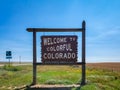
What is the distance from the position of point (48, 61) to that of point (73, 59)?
4.51ft

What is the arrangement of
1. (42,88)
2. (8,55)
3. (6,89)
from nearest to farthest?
1. (42,88)
2. (6,89)
3. (8,55)

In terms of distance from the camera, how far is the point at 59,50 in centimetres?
1403

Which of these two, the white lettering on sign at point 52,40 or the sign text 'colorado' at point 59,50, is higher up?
the white lettering on sign at point 52,40

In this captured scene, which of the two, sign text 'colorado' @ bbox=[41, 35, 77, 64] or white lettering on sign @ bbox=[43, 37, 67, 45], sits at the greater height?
white lettering on sign @ bbox=[43, 37, 67, 45]

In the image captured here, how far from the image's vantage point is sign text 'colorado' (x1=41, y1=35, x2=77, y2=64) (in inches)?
551

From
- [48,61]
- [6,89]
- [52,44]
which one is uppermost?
[52,44]

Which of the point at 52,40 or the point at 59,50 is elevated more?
the point at 52,40

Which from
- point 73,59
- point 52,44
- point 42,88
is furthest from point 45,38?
point 42,88

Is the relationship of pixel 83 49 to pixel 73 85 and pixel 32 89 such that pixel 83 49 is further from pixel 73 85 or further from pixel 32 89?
pixel 32 89

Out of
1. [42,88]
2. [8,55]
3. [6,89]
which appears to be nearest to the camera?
[42,88]

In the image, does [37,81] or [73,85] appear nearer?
[73,85]

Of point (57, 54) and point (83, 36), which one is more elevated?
point (83, 36)

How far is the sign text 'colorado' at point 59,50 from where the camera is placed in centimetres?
1399

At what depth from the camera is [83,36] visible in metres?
14.0
